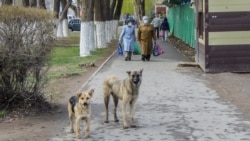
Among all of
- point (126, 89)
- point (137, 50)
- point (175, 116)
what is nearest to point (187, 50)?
point (137, 50)

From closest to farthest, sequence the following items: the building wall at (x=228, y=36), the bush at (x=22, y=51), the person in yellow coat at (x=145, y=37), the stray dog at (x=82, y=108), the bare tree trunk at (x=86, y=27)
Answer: the stray dog at (x=82, y=108) < the bush at (x=22, y=51) < the building wall at (x=228, y=36) < the person in yellow coat at (x=145, y=37) < the bare tree trunk at (x=86, y=27)

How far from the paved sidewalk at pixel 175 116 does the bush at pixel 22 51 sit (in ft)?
4.38

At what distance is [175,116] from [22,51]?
2.94 metres

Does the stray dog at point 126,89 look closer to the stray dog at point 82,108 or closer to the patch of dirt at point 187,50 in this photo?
the stray dog at point 82,108

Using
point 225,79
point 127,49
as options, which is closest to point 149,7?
point 127,49

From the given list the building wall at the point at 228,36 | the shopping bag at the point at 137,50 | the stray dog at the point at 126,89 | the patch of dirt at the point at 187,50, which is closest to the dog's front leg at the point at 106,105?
the stray dog at the point at 126,89

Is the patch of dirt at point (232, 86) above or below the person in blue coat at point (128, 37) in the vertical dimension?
below

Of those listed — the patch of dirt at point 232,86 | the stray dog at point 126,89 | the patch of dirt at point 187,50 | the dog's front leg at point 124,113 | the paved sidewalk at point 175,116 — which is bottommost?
the patch of dirt at point 187,50

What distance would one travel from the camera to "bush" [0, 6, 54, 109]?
9.34 m

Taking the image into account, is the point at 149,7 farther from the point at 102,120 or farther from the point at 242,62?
the point at 102,120

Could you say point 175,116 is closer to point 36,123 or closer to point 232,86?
point 36,123

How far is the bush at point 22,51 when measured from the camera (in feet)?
30.7

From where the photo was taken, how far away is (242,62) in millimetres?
16203

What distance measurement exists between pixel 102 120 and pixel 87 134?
1.35 m
